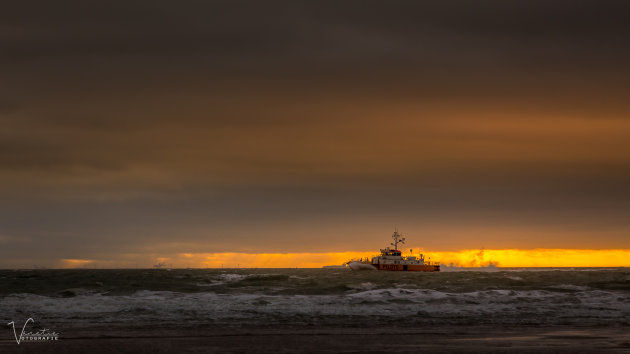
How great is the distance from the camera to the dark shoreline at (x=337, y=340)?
72.6 ft

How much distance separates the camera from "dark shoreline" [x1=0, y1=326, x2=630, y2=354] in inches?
871

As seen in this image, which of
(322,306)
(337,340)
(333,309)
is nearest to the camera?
(337,340)

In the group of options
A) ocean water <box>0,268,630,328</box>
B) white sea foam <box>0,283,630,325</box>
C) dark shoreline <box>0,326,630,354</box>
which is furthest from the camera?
white sea foam <box>0,283,630,325</box>

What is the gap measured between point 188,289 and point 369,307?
2379cm

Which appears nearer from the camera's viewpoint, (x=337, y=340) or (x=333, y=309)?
(x=337, y=340)

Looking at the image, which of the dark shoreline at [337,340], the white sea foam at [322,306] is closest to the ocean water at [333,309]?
the white sea foam at [322,306]

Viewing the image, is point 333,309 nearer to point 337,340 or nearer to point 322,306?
point 322,306

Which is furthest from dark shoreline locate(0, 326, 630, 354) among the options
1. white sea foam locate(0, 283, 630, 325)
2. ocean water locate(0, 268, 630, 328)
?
white sea foam locate(0, 283, 630, 325)

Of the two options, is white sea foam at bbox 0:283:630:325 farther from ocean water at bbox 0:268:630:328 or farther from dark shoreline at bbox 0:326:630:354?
dark shoreline at bbox 0:326:630:354

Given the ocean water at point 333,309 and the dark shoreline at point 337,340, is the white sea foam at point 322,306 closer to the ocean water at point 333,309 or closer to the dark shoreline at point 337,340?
the ocean water at point 333,309

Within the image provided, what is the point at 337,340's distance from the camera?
81.6ft

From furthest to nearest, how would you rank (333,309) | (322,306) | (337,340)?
(322,306)
(333,309)
(337,340)

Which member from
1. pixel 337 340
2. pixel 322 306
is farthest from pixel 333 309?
pixel 337 340

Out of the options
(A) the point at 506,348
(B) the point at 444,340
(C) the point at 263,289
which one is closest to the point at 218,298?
(C) the point at 263,289
